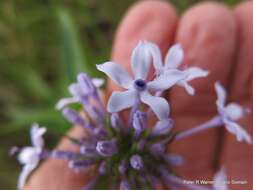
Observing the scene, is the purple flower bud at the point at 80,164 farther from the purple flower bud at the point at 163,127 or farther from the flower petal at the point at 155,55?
the flower petal at the point at 155,55

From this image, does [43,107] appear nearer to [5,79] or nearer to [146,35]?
[5,79]

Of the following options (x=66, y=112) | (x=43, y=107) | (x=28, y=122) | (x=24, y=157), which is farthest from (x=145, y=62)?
(x=43, y=107)

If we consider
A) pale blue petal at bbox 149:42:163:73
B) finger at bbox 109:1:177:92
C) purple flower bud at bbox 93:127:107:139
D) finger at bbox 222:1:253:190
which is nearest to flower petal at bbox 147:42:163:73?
pale blue petal at bbox 149:42:163:73

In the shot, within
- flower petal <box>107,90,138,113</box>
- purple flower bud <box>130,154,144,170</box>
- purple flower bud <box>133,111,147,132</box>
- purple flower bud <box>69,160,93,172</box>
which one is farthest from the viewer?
purple flower bud <box>69,160,93,172</box>

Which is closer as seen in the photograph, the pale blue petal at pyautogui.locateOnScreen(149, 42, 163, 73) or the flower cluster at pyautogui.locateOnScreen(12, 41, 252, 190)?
the pale blue petal at pyautogui.locateOnScreen(149, 42, 163, 73)

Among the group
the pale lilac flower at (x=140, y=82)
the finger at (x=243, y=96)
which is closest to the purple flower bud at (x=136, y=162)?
the pale lilac flower at (x=140, y=82)

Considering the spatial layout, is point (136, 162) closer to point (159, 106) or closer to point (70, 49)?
point (159, 106)

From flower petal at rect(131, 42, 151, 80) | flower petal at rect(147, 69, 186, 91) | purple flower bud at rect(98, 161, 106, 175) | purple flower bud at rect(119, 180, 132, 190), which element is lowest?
purple flower bud at rect(119, 180, 132, 190)

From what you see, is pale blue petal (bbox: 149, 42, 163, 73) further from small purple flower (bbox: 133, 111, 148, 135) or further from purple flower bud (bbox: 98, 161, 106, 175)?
purple flower bud (bbox: 98, 161, 106, 175)
